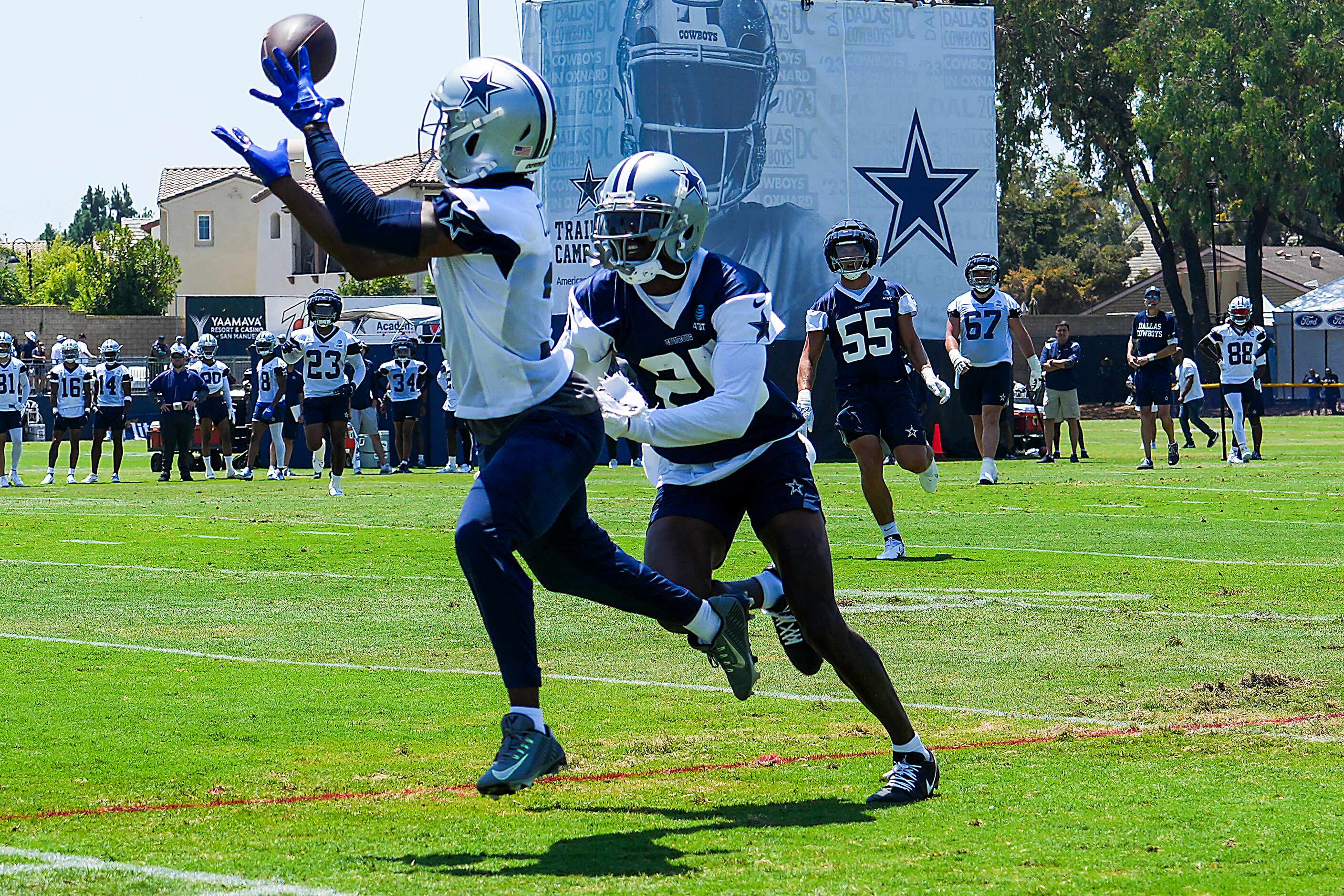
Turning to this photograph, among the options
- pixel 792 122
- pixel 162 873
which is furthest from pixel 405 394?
pixel 162 873

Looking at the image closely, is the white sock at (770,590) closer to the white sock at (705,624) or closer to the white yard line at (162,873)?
the white sock at (705,624)

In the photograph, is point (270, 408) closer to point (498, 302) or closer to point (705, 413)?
point (705, 413)

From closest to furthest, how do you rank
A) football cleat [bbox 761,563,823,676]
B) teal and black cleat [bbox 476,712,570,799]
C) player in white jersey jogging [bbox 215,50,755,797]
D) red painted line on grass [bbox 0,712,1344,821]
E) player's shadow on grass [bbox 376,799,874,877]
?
player's shadow on grass [bbox 376,799,874,877], teal and black cleat [bbox 476,712,570,799], player in white jersey jogging [bbox 215,50,755,797], red painted line on grass [bbox 0,712,1344,821], football cleat [bbox 761,563,823,676]

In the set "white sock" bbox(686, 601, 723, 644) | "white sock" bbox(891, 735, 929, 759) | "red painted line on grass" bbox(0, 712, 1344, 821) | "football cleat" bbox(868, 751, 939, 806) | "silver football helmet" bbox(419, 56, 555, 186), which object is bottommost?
"red painted line on grass" bbox(0, 712, 1344, 821)

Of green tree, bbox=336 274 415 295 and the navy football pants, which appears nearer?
the navy football pants

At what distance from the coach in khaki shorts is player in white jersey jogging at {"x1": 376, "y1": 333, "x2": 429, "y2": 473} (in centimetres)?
1045

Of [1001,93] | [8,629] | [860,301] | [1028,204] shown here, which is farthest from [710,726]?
[1028,204]

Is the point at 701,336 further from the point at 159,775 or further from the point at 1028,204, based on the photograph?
the point at 1028,204

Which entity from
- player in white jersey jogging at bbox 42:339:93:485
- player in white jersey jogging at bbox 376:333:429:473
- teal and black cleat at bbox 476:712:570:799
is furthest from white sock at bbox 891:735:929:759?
player in white jersey jogging at bbox 42:339:93:485

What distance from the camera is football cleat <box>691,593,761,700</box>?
5.62m

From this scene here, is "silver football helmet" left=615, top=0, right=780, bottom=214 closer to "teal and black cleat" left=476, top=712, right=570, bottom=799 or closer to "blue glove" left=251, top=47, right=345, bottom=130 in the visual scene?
"blue glove" left=251, top=47, right=345, bottom=130

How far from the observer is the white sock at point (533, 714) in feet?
16.2

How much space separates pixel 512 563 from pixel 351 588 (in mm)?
6398

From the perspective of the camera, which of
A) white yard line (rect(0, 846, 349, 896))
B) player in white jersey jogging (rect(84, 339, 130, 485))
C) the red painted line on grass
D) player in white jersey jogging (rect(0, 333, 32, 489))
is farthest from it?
player in white jersey jogging (rect(84, 339, 130, 485))
